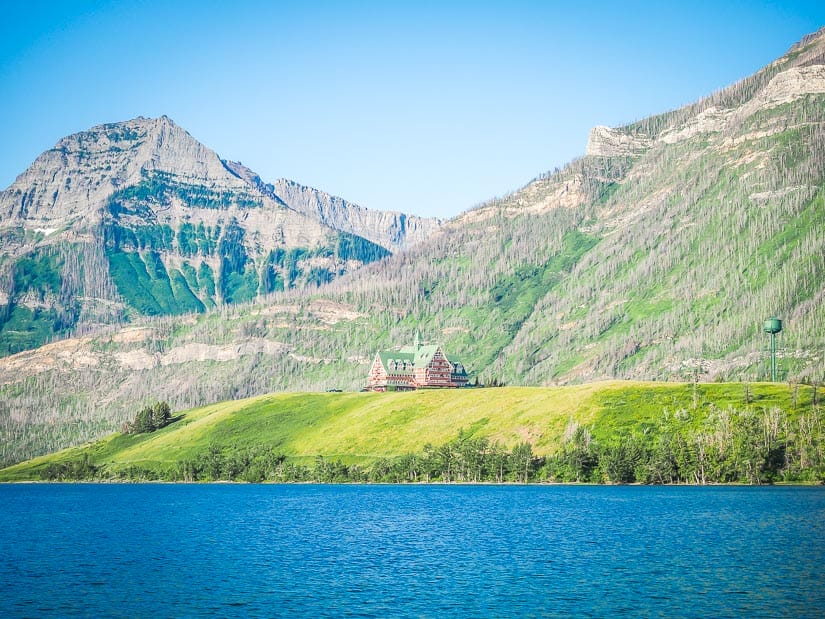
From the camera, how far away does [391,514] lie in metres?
157

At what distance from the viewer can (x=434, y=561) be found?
10256cm

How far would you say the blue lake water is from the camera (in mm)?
78625

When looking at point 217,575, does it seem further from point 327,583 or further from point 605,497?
point 605,497

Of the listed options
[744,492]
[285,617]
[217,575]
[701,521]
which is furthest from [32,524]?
[744,492]

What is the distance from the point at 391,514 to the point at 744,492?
251 ft

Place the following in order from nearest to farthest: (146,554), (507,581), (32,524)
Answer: (507,581) → (146,554) → (32,524)

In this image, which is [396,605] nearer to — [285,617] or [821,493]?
[285,617]

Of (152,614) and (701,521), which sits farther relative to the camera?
(701,521)

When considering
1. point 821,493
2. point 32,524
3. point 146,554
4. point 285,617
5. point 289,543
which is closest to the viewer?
point 285,617

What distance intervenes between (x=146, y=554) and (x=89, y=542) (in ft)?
61.4

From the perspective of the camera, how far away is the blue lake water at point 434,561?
258 ft

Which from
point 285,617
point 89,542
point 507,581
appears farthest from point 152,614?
point 89,542

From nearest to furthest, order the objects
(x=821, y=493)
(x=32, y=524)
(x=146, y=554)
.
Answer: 1. (x=146, y=554)
2. (x=32, y=524)
3. (x=821, y=493)

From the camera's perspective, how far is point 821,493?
175 metres
